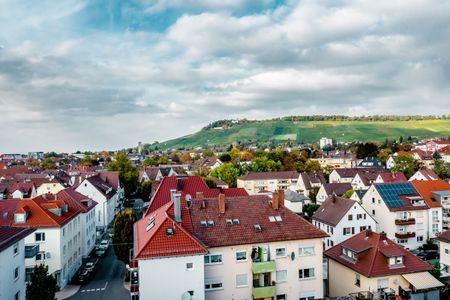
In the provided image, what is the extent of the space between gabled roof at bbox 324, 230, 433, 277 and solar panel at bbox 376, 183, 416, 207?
23071 mm

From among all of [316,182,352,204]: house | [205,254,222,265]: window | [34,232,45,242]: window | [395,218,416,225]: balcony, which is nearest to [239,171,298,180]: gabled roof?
[316,182,352,204]: house

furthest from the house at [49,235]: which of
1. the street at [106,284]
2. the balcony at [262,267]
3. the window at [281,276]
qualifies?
the window at [281,276]

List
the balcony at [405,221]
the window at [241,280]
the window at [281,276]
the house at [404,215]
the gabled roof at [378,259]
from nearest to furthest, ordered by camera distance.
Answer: the window at [241,280] < the gabled roof at [378,259] < the window at [281,276] < the balcony at [405,221] < the house at [404,215]

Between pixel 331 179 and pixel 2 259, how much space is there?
91.8 meters

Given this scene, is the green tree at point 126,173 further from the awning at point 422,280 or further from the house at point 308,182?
the awning at point 422,280

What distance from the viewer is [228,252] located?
2691cm

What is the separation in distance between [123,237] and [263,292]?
58.9ft

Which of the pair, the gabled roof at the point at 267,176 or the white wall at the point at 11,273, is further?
the gabled roof at the point at 267,176

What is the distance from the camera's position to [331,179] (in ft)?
339

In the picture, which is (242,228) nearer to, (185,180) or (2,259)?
(2,259)

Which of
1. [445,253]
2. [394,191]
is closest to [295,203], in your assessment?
[394,191]

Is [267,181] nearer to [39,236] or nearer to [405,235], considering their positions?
[405,235]

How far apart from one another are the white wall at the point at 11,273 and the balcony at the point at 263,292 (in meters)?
16.0

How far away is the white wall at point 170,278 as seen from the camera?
23984mm
